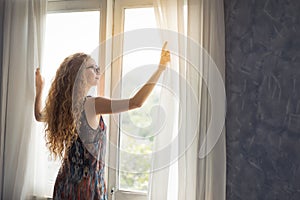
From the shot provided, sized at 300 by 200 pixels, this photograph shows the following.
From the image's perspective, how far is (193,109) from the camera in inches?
74.2

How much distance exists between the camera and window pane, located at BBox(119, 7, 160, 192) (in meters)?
1.94

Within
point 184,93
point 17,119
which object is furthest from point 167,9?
point 17,119

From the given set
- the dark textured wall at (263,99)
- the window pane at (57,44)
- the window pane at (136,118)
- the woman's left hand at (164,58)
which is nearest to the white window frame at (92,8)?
the window pane at (57,44)

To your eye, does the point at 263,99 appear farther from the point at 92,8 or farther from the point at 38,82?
the point at 38,82

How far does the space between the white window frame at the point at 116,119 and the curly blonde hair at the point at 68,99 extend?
0.34 metres

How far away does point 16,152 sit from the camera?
2266 millimetres

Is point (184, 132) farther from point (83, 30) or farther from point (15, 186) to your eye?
point (15, 186)

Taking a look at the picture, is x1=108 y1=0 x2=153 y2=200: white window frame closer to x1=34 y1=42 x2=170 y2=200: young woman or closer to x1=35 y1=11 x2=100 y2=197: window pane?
x1=35 y1=11 x2=100 y2=197: window pane

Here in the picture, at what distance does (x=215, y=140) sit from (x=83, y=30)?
113 cm

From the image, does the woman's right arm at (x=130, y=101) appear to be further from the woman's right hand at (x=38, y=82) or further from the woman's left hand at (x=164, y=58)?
the woman's right hand at (x=38, y=82)

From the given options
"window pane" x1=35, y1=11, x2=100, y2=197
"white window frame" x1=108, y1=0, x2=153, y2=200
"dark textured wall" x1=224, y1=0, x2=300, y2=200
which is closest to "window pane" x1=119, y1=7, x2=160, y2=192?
"white window frame" x1=108, y1=0, x2=153, y2=200

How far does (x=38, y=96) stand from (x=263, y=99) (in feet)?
4.37

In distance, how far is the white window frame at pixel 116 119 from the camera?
83.3 inches

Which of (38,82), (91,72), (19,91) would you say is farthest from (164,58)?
(19,91)
